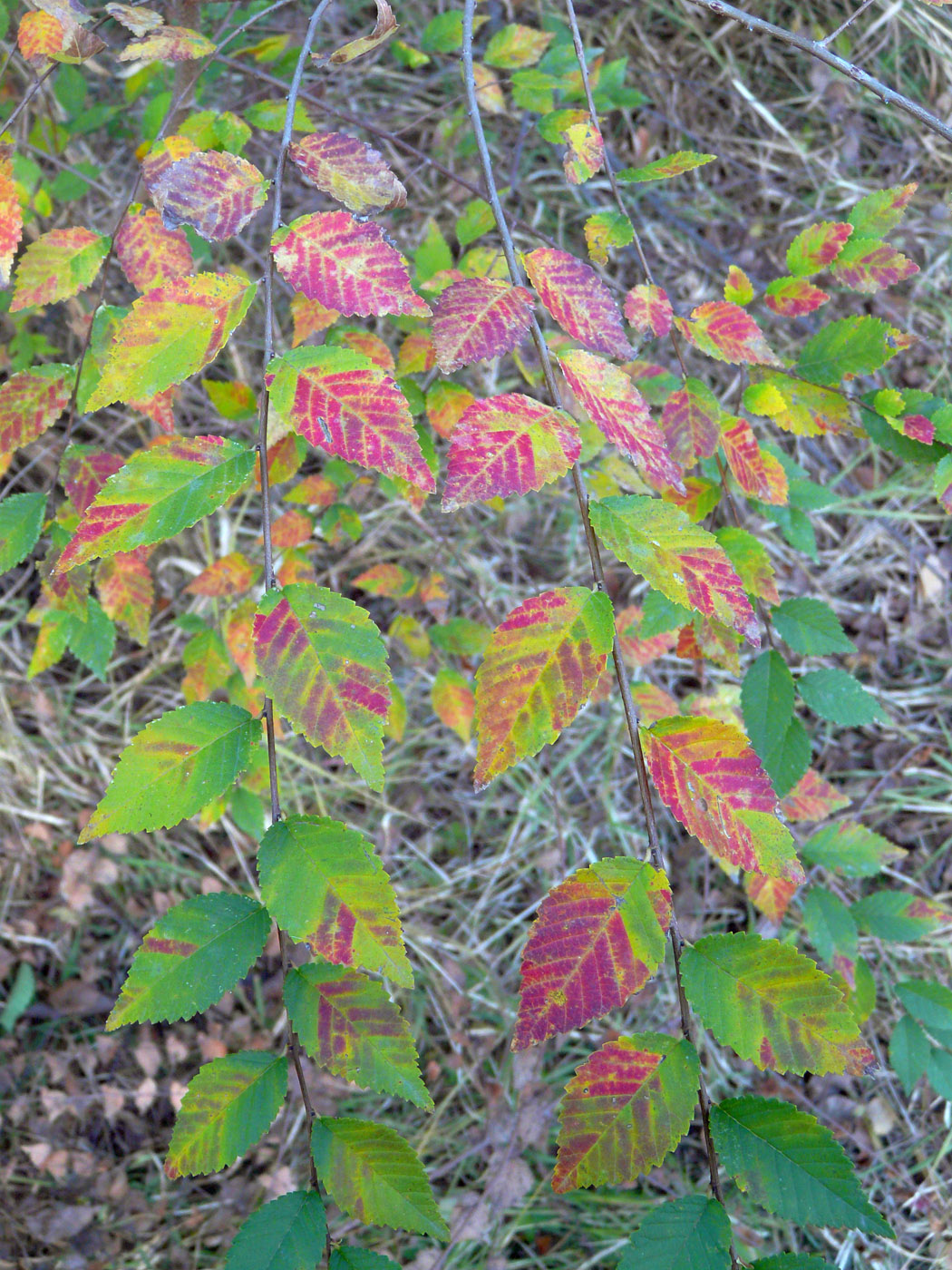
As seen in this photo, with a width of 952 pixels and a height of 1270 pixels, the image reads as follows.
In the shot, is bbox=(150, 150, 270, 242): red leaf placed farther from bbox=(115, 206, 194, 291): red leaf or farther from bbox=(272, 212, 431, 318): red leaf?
bbox=(115, 206, 194, 291): red leaf

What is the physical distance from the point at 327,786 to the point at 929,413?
5.08 feet

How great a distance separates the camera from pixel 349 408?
25.6 inches

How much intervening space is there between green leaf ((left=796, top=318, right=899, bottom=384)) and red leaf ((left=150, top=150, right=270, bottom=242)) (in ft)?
2.15

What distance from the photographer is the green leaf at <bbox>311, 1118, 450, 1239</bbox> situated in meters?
0.62

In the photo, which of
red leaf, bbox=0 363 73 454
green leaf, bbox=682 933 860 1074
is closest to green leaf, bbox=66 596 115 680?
red leaf, bbox=0 363 73 454

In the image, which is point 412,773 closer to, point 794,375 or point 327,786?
point 327,786

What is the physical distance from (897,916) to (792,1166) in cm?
95

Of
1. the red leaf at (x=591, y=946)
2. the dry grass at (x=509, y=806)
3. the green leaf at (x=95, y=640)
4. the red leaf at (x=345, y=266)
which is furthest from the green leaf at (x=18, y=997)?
the red leaf at (x=345, y=266)

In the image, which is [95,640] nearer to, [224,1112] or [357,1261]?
[224,1112]

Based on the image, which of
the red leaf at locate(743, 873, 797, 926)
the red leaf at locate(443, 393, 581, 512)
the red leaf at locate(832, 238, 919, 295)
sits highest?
the red leaf at locate(443, 393, 581, 512)

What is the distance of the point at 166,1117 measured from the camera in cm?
195

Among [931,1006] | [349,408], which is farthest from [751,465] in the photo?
[931,1006]

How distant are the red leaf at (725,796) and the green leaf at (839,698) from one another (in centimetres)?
56

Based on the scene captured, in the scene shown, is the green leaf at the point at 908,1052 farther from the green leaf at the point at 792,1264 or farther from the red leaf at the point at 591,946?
the red leaf at the point at 591,946
